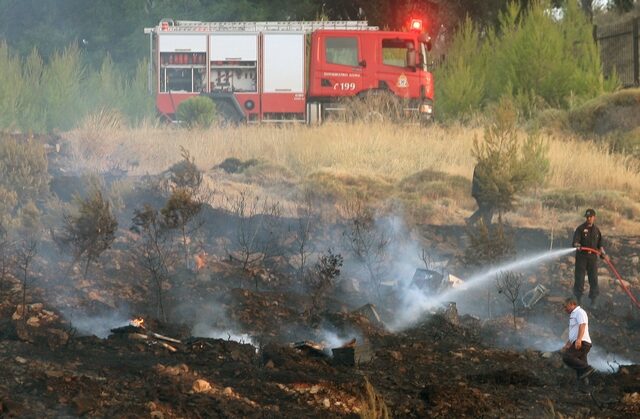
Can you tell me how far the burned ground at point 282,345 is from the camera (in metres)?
9.65

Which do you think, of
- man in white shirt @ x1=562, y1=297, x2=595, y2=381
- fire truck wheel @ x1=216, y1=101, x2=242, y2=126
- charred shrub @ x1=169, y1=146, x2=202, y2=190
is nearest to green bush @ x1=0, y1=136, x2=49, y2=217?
charred shrub @ x1=169, y1=146, x2=202, y2=190

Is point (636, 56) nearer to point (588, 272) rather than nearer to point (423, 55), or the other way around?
point (423, 55)

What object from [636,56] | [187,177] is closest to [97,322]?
[187,177]

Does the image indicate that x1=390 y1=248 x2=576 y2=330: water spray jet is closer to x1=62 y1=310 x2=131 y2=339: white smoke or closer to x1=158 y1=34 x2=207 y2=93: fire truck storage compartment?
x1=62 y1=310 x2=131 y2=339: white smoke

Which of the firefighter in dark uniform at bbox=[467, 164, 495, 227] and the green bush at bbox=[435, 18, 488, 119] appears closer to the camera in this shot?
the firefighter in dark uniform at bbox=[467, 164, 495, 227]

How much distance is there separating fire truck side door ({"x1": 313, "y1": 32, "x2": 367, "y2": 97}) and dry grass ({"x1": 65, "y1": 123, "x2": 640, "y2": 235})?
8.48ft

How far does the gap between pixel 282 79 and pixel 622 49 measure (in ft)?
34.8

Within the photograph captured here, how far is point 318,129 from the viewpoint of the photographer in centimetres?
2595

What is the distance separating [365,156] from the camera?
23219 mm

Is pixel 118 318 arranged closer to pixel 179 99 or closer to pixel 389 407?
pixel 389 407

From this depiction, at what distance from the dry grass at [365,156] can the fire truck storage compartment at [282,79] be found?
3.16 metres

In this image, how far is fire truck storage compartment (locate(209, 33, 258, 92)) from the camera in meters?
29.6

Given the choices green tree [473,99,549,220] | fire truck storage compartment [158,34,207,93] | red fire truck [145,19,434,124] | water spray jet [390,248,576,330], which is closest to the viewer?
water spray jet [390,248,576,330]

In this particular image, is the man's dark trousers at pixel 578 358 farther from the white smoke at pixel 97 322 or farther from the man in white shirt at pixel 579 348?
the white smoke at pixel 97 322
